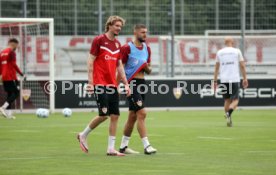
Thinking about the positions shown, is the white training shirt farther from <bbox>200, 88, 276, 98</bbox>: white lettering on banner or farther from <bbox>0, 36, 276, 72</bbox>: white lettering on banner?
<bbox>0, 36, 276, 72</bbox>: white lettering on banner

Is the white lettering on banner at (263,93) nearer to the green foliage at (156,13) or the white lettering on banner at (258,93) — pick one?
the white lettering on banner at (258,93)

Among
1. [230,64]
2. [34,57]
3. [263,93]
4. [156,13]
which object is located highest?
[156,13]

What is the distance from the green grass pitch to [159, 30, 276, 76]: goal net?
6.20 meters

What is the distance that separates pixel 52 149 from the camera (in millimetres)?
14906

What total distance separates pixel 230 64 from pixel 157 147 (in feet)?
23.4

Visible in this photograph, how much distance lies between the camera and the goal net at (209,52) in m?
30.5

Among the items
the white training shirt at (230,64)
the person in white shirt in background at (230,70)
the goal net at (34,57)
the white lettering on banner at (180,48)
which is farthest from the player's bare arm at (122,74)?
the white lettering on banner at (180,48)

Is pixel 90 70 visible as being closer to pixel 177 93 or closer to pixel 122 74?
pixel 122 74

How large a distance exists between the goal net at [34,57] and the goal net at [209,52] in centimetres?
407

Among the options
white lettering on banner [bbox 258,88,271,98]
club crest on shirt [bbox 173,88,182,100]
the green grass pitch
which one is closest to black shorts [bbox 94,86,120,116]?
the green grass pitch

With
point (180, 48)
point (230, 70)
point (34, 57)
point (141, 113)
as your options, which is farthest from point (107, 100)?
point (180, 48)

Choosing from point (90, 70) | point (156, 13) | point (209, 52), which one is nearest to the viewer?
point (90, 70)

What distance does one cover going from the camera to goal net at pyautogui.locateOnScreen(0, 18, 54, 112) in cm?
2731

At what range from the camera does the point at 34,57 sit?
2897 cm
